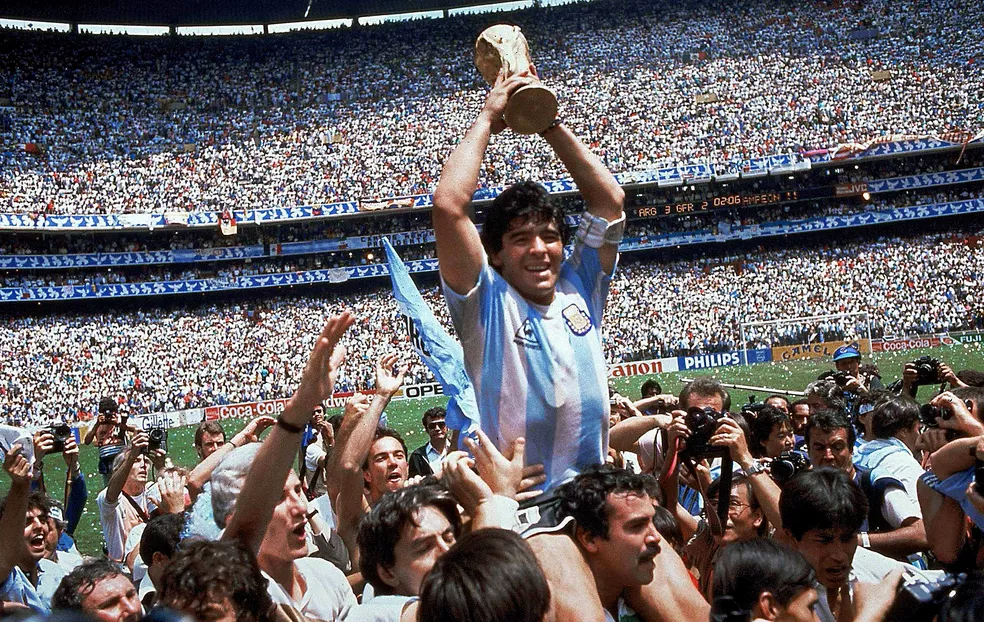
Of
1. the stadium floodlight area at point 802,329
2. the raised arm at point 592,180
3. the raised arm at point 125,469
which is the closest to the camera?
the raised arm at point 592,180

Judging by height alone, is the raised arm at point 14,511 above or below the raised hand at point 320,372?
below

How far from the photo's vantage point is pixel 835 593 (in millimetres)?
3557

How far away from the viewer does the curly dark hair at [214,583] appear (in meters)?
2.64

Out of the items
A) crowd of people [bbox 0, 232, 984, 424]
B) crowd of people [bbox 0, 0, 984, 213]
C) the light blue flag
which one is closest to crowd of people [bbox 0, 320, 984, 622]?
the light blue flag

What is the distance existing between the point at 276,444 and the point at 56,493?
16269mm

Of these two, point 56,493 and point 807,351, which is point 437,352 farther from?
point 807,351

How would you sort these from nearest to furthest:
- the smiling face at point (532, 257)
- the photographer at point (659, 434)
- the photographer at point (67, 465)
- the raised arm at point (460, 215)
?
the raised arm at point (460, 215)
the smiling face at point (532, 257)
the photographer at point (659, 434)
the photographer at point (67, 465)

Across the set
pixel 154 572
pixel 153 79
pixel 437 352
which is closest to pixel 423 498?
pixel 437 352

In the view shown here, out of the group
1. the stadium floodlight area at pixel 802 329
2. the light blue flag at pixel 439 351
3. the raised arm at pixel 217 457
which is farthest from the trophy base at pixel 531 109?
the stadium floodlight area at pixel 802 329

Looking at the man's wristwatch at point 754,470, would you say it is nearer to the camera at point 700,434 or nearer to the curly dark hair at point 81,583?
the camera at point 700,434

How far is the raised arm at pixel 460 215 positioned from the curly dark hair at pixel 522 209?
135 millimetres

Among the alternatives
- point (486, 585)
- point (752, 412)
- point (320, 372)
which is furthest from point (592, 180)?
point (752, 412)

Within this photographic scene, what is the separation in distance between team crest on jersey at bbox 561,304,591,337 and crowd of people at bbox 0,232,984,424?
33346 millimetres

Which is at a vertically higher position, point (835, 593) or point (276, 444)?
point (276, 444)
